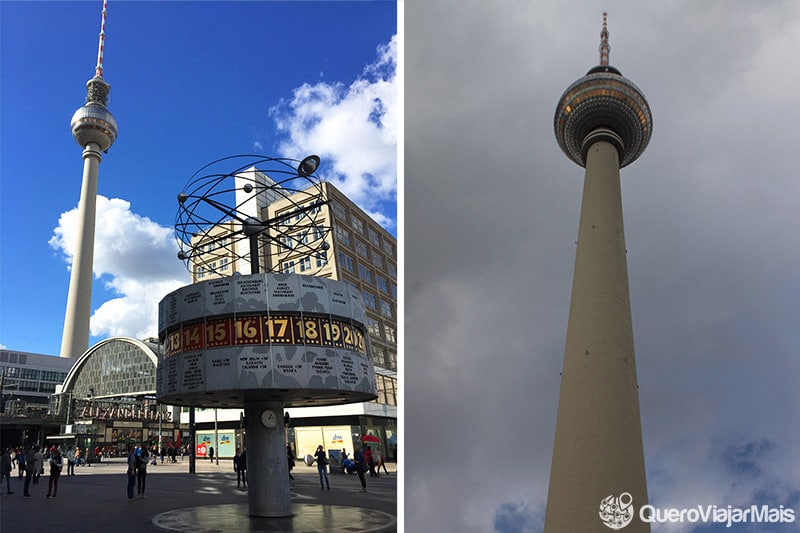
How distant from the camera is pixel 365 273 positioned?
214 feet

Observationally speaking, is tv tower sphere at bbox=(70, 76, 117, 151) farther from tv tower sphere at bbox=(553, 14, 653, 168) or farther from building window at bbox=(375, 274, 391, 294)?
tv tower sphere at bbox=(553, 14, 653, 168)

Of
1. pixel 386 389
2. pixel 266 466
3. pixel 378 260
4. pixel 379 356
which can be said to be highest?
pixel 378 260

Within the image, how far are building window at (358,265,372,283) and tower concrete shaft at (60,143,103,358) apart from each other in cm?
5213

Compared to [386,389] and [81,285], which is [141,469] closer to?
[386,389]

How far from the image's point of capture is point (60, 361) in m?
96.2

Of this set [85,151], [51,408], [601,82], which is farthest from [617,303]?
[85,151]

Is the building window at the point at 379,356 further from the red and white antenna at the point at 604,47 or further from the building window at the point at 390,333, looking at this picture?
the red and white antenna at the point at 604,47

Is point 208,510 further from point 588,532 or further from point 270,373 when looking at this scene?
point 588,532

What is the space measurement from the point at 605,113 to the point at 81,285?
82.4m

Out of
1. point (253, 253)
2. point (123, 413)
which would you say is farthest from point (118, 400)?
point (253, 253)

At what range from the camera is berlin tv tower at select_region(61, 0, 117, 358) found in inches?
3693

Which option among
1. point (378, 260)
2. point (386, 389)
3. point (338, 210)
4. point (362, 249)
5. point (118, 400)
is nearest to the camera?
point (386, 389)

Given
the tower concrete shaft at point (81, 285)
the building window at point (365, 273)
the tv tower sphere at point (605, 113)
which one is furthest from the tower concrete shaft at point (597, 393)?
the tower concrete shaft at point (81, 285)

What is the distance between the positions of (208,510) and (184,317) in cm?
588
